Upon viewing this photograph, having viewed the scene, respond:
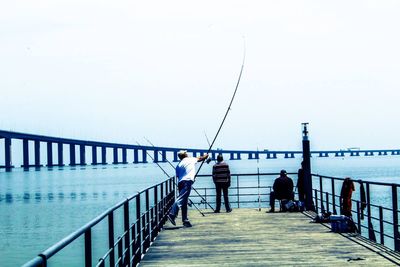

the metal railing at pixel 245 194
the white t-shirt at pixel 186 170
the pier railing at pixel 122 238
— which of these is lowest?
the metal railing at pixel 245 194

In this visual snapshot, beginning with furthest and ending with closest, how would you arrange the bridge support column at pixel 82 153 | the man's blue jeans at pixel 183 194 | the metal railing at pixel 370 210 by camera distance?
the bridge support column at pixel 82 153 → the man's blue jeans at pixel 183 194 → the metal railing at pixel 370 210

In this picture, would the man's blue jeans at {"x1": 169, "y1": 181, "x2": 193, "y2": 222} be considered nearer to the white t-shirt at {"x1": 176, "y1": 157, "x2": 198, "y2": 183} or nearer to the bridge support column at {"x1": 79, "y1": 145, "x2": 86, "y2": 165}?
the white t-shirt at {"x1": 176, "y1": 157, "x2": 198, "y2": 183}

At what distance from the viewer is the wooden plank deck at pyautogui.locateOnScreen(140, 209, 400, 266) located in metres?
10.1

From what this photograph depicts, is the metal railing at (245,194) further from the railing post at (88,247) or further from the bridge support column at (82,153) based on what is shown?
the bridge support column at (82,153)

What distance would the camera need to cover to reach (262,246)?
11.8 m

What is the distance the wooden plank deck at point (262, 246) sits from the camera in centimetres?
1009

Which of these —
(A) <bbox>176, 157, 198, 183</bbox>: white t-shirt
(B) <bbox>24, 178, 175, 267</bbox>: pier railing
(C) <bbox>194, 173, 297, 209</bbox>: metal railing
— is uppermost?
(A) <bbox>176, 157, 198, 183</bbox>: white t-shirt

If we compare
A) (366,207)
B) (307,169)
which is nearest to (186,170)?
(307,169)

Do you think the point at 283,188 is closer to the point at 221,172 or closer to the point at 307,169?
the point at 307,169

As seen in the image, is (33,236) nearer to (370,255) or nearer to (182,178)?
(182,178)

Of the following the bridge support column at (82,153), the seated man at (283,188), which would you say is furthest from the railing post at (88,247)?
the bridge support column at (82,153)

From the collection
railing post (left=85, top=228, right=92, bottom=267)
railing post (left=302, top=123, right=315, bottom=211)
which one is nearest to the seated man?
railing post (left=302, top=123, right=315, bottom=211)

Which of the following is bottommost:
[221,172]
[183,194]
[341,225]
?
[341,225]

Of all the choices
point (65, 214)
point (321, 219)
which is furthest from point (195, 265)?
point (65, 214)
